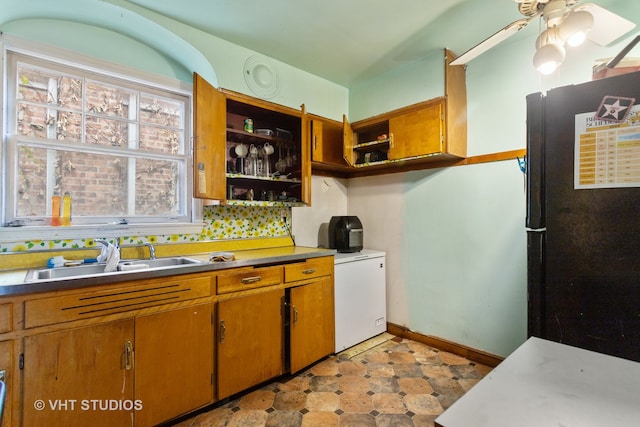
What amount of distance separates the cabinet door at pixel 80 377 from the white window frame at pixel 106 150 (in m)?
0.75

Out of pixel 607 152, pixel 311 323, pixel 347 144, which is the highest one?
pixel 347 144

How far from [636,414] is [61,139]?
275 centimetres

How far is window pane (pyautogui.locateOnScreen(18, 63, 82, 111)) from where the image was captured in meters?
1.88

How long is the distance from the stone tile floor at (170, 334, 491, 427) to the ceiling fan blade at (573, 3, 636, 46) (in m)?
2.19

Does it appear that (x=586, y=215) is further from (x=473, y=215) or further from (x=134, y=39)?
(x=134, y=39)

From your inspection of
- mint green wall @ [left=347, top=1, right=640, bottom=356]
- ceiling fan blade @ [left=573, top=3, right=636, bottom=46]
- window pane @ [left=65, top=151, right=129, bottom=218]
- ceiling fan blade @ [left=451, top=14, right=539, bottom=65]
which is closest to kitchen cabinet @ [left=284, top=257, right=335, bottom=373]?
mint green wall @ [left=347, top=1, right=640, bottom=356]

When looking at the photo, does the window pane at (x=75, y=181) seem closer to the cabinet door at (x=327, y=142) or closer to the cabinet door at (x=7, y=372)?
the cabinet door at (x=7, y=372)

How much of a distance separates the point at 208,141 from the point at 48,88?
1.05 m

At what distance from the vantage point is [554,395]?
0.61 metres

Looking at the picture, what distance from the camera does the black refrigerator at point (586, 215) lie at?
2.83ft

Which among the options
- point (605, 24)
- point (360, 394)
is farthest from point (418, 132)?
point (360, 394)

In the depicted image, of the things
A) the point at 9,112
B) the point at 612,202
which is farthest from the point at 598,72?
the point at 9,112

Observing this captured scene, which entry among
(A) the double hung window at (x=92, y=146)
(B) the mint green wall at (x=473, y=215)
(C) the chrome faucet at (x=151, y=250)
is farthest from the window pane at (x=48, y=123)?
(B) the mint green wall at (x=473, y=215)

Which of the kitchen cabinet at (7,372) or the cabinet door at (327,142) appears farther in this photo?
the cabinet door at (327,142)
